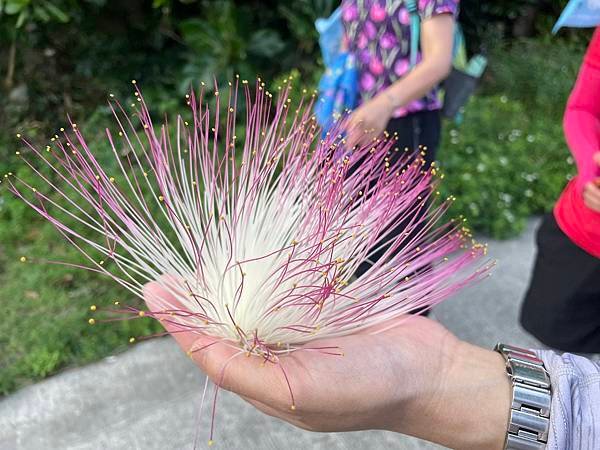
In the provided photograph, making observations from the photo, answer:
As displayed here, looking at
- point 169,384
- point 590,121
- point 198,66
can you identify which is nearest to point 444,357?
point 590,121

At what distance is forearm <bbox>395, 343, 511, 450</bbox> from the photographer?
36.5 inches

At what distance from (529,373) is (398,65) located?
1.00m

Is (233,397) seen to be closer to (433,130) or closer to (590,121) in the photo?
(433,130)

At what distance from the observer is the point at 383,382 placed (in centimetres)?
88

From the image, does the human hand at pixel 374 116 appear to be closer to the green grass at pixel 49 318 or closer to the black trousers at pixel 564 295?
the black trousers at pixel 564 295

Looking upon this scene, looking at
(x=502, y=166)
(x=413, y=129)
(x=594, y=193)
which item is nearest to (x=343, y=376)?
(x=594, y=193)

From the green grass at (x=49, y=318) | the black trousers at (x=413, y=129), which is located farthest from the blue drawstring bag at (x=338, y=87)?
the green grass at (x=49, y=318)

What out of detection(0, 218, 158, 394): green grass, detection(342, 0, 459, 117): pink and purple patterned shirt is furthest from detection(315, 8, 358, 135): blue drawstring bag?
detection(0, 218, 158, 394): green grass

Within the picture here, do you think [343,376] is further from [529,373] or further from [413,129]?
[413,129]

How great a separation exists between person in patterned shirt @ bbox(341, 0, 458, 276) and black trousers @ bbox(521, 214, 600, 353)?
44 centimetres

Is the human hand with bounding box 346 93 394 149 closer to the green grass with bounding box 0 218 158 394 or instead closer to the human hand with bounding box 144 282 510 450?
the human hand with bounding box 144 282 510 450

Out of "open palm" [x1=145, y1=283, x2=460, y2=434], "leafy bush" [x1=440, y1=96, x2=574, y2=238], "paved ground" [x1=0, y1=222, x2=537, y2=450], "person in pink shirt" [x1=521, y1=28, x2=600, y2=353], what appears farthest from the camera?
"leafy bush" [x1=440, y1=96, x2=574, y2=238]

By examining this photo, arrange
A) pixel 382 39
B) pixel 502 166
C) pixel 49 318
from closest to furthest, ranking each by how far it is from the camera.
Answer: pixel 382 39 → pixel 49 318 → pixel 502 166

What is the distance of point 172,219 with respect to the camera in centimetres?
103
